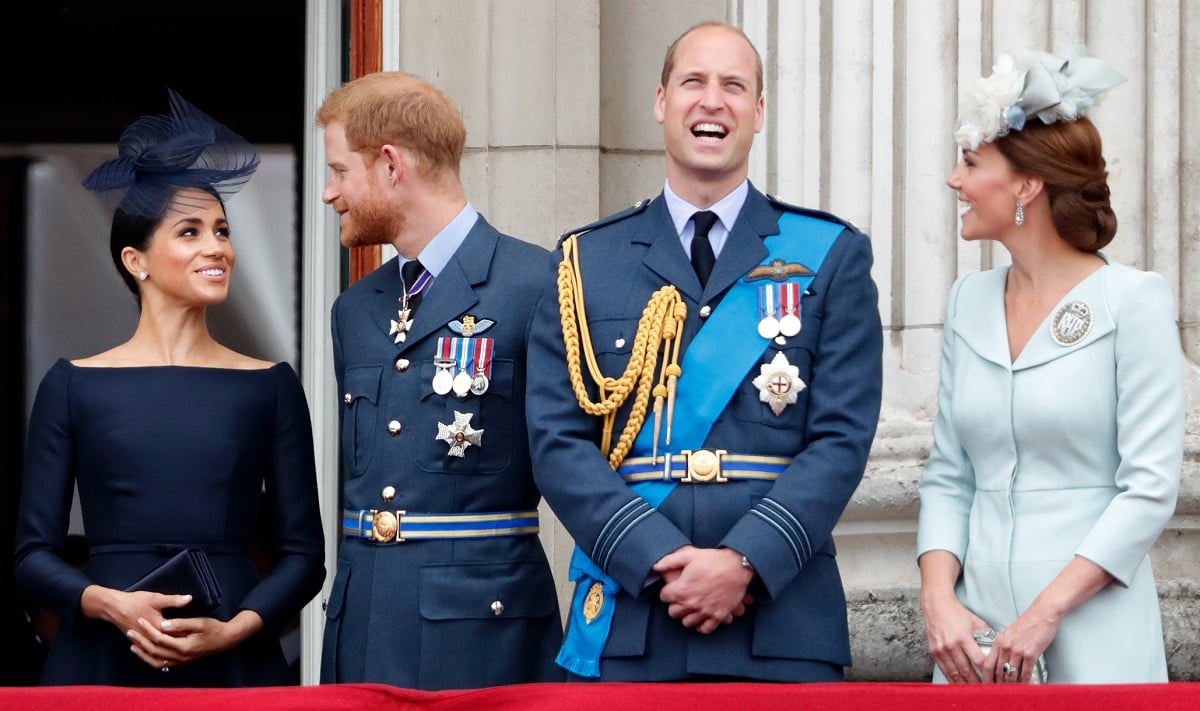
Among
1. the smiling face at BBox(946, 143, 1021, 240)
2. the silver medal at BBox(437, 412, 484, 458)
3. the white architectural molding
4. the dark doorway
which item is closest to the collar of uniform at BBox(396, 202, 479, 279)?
the silver medal at BBox(437, 412, 484, 458)

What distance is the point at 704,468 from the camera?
3.08 metres

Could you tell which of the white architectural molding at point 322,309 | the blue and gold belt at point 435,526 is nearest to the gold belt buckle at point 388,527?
the blue and gold belt at point 435,526

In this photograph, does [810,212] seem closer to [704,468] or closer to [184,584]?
[704,468]

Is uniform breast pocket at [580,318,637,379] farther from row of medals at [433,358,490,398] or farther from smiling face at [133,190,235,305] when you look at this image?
smiling face at [133,190,235,305]

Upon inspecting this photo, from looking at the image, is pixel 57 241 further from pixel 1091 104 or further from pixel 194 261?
pixel 1091 104

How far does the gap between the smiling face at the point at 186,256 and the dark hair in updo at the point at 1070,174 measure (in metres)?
1.50

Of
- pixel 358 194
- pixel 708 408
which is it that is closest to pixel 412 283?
pixel 358 194

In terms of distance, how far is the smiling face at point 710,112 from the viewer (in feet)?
10.7

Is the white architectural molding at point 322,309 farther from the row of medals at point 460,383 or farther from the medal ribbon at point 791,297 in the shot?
the medal ribbon at point 791,297

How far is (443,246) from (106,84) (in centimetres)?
504

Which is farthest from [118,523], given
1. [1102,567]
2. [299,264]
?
[299,264]

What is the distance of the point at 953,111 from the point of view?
4.46 meters

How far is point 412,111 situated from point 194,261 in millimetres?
504

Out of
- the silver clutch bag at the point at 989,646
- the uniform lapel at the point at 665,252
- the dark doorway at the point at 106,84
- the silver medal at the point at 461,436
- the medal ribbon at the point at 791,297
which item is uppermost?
the dark doorway at the point at 106,84
